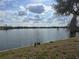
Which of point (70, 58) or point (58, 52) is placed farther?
point (58, 52)

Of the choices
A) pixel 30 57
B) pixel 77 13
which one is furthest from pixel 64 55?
pixel 77 13

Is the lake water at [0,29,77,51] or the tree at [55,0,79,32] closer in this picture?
the lake water at [0,29,77,51]

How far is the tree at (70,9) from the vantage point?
37781mm

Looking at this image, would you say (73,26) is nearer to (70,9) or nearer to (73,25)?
(73,25)

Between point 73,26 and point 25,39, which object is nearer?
point 73,26

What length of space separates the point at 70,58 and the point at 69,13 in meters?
29.3

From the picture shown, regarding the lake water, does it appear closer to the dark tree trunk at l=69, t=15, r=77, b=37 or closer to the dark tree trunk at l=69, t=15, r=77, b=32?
the dark tree trunk at l=69, t=15, r=77, b=37

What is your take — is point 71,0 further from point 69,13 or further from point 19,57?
point 19,57

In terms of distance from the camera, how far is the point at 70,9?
38.1 m

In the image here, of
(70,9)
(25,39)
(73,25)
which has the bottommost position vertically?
(25,39)

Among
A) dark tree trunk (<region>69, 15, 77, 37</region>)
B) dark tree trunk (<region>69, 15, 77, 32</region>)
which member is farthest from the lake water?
dark tree trunk (<region>69, 15, 77, 32</region>)

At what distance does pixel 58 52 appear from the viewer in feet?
36.1

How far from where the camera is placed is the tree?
37.8 m

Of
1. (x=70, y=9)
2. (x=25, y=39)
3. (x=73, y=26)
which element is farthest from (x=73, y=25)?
(x=25, y=39)
